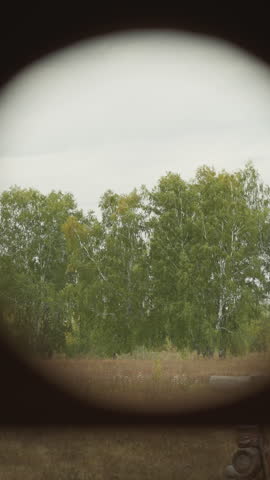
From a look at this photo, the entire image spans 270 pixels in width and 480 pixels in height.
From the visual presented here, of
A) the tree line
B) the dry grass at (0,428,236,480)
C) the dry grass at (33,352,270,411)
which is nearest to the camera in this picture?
the dry grass at (0,428,236,480)

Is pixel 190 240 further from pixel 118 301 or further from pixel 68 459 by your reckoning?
pixel 68 459

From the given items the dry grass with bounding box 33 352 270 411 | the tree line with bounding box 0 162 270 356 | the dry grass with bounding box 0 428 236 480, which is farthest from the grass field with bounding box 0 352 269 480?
the tree line with bounding box 0 162 270 356

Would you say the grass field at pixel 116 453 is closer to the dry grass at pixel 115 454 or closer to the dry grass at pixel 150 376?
the dry grass at pixel 115 454

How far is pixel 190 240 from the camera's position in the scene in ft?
66.7

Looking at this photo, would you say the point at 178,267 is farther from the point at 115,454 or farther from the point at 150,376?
the point at 115,454

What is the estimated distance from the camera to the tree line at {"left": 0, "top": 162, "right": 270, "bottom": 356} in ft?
65.3

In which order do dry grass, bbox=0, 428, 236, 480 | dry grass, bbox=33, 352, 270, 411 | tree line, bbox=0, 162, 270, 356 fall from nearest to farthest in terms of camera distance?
dry grass, bbox=0, 428, 236, 480 → dry grass, bbox=33, 352, 270, 411 → tree line, bbox=0, 162, 270, 356

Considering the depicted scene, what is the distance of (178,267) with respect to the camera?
789 inches

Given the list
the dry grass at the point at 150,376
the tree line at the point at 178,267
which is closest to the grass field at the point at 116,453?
the dry grass at the point at 150,376

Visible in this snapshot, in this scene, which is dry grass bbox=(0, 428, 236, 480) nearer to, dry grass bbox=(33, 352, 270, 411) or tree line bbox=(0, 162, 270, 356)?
dry grass bbox=(33, 352, 270, 411)

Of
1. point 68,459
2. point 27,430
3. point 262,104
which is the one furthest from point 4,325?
point 262,104

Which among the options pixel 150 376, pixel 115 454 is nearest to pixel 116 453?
pixel 115 454

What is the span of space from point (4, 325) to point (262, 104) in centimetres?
3130

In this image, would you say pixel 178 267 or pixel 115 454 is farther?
pixel 178 267
